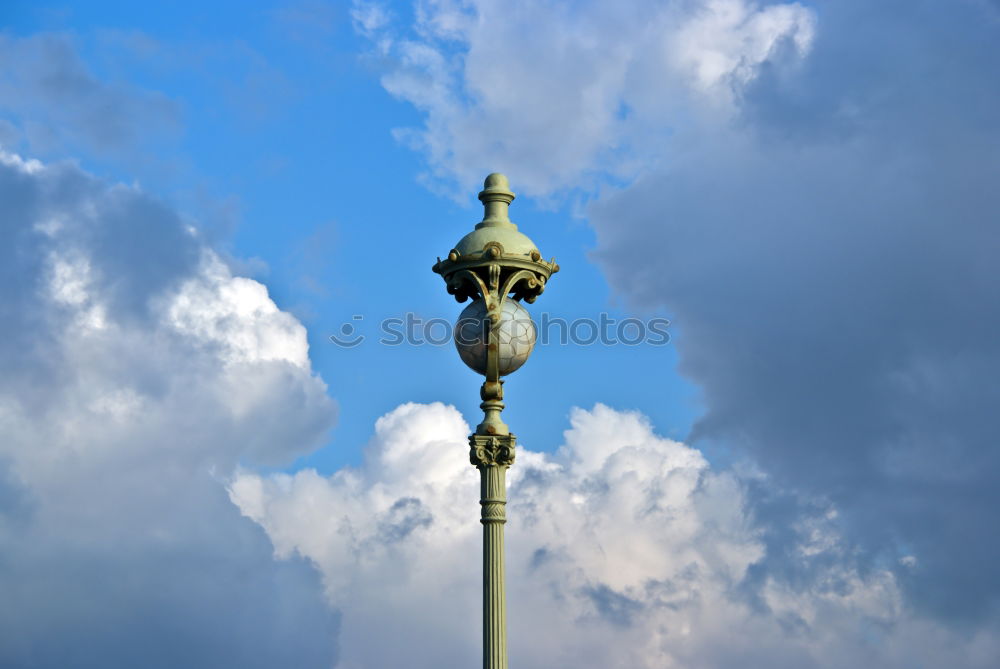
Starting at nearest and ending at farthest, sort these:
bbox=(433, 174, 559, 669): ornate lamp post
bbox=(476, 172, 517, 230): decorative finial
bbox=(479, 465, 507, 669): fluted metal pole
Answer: bbox=(479, 465, 507, 669): fluted metal pole → bbox=(433, 174, 559, 669): ornate lamp post → bbox=(476, 172, 517, 230): decorative finial

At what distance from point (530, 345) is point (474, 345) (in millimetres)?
709

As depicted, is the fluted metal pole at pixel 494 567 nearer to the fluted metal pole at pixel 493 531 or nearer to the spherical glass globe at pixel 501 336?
the fluted metal pole at pixel 493 531

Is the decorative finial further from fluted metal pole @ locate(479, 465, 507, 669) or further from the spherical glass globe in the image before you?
fluted metal pole @ locate(479, 465, 507, 669)

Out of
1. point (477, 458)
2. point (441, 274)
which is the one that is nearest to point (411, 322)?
point (441, 274)

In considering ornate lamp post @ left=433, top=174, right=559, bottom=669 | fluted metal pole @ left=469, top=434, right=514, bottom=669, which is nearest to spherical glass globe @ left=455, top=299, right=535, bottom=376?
ornate lamp post @ left=433, top=174, right=559, bottom=669

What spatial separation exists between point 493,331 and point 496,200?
194cm

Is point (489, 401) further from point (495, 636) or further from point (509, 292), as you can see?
point (495, 636)

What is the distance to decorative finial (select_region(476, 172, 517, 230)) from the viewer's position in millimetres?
22453

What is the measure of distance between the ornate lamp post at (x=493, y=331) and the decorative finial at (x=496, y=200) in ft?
0.09

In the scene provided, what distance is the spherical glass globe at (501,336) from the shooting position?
71.3ft

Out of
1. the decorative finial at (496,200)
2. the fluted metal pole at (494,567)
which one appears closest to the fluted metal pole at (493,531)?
the fluted metal pole at (494,567)

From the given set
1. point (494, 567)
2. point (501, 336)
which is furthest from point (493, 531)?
point (501, 336)

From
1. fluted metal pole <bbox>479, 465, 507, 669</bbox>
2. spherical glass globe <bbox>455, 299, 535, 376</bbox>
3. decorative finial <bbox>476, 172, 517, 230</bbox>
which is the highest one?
decorative finial <bbox>476, 172, 517, 230</bbox>

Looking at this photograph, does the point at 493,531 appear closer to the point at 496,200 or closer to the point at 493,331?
the point at 493,331
